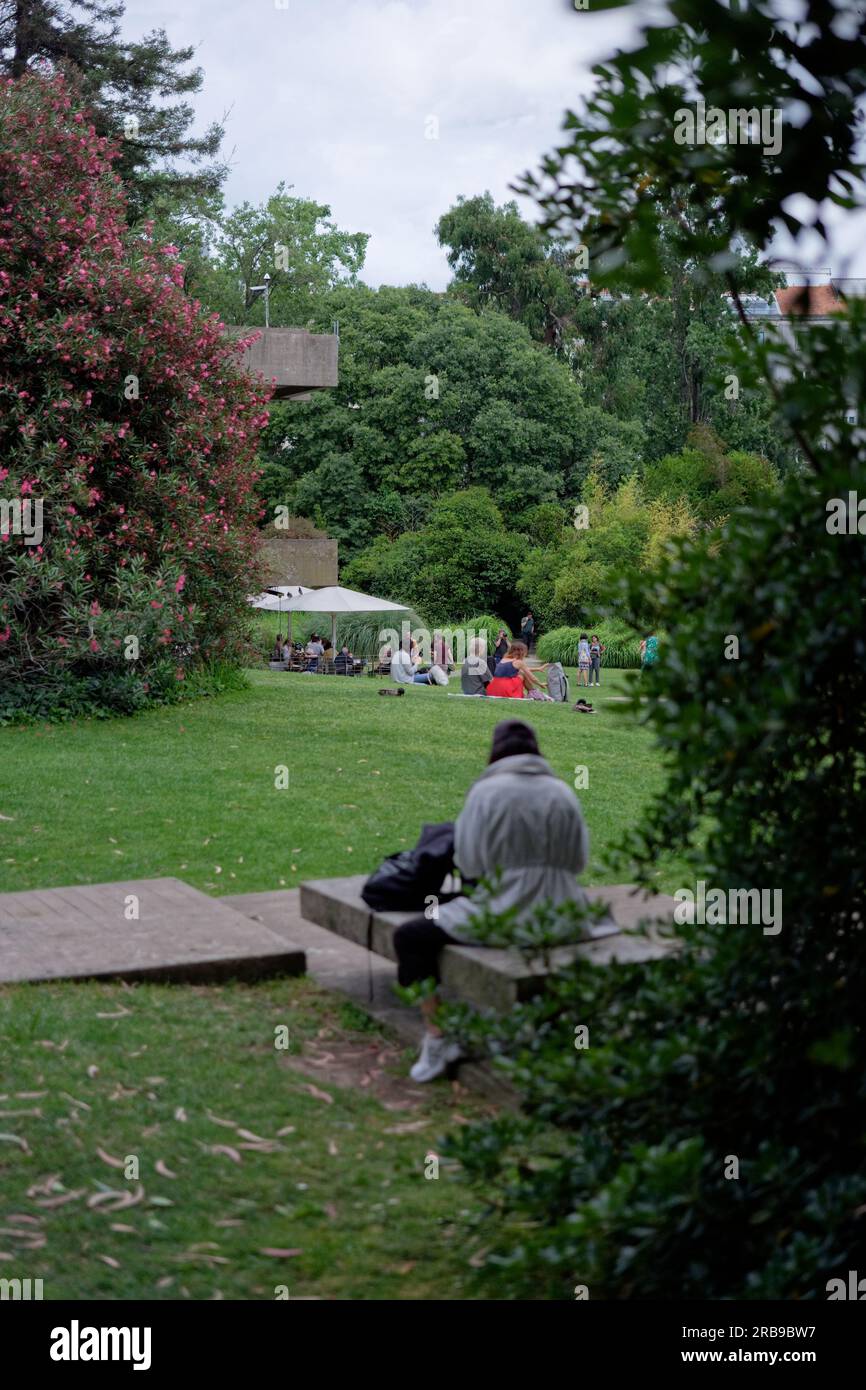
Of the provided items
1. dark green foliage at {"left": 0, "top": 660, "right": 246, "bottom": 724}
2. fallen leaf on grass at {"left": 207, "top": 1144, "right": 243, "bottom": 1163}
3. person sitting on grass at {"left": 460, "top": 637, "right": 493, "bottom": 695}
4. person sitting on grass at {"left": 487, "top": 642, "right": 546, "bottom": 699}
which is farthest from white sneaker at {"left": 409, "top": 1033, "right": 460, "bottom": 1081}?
person sitting on grass at {"left": 460, "top": 637, "right": 493, "bottom": 695}

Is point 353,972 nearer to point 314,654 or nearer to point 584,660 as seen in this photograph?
point 584,660

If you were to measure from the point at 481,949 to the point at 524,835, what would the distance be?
49 centimetres

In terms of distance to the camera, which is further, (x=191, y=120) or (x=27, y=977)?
(x=191, y=120)

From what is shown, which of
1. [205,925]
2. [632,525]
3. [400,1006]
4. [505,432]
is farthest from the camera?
[505,432]

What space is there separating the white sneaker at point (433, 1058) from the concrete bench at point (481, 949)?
0.20 meters

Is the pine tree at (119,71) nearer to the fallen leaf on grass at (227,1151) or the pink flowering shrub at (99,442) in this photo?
the pink flowering shrub at (99,442)

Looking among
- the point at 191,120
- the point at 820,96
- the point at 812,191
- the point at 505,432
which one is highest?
the point at 191,120

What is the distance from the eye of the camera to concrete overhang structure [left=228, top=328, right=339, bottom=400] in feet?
113

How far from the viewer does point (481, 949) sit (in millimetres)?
5648

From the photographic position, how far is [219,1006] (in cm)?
661

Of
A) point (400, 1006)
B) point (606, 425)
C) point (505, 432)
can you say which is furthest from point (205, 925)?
point (606, 425)
